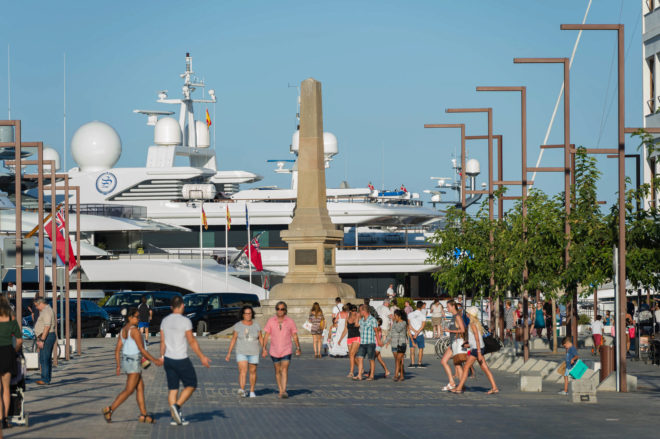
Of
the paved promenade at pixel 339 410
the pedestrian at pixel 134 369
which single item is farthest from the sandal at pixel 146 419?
the paved promenade at pixel 339 410

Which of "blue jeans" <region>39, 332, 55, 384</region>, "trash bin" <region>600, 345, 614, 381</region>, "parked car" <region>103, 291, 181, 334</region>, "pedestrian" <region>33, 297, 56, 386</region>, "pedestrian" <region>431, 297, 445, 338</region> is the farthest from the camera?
"parked car" <region>103, 291, 181, 334</region>

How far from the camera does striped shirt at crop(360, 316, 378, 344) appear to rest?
74.4 ft

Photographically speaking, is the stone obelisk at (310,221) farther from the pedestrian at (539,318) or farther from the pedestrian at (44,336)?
the pedestrian at (44,336)

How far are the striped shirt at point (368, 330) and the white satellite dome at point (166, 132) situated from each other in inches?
2647

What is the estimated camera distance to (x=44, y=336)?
20750 mm

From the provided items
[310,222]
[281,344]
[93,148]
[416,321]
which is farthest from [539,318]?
[93,148]

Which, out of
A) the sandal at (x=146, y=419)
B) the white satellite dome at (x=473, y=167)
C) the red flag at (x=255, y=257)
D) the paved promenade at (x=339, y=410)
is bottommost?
the paved promenade at (x=339, y=410)

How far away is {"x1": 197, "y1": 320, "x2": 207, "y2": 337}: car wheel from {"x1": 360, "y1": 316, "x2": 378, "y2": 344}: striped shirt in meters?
20.8

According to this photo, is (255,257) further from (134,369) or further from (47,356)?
(134,369)

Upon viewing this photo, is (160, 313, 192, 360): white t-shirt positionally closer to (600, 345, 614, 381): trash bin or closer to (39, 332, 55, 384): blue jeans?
(39, 332, 55, 384): blue jeans

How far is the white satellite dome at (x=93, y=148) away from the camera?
85812mm

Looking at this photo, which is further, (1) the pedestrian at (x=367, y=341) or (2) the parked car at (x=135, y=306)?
(2) the parked car at (x=135, y=306)

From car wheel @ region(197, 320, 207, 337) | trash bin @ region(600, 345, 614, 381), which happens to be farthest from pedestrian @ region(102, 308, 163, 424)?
car wheel @ region(197, 320, 207, 337)

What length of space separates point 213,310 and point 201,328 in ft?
3.14
